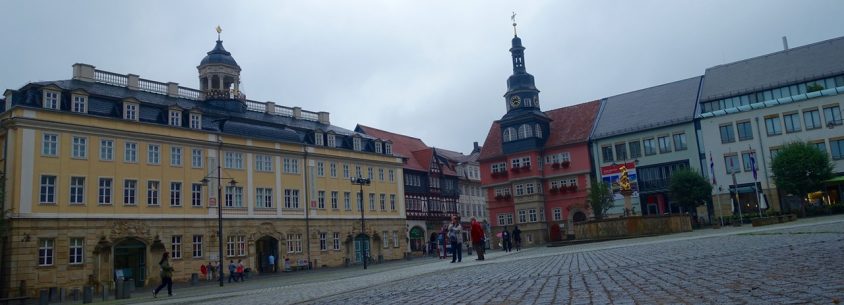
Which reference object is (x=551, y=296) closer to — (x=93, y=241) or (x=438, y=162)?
(x=93, y=241)

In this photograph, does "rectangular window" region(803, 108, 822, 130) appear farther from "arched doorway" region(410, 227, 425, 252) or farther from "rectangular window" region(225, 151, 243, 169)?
"rectangular window" region(225, 151, 243, 169)

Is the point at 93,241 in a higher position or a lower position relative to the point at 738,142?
lower

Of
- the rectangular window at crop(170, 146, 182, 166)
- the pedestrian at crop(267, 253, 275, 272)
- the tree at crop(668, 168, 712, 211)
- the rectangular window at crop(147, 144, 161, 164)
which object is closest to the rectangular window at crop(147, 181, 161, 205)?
the rectangular window at crop(147, 144, 161, 164)

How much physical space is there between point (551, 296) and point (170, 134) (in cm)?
3905

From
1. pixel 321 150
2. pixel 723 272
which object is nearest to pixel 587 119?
pixel 321 150

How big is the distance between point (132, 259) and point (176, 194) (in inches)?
197

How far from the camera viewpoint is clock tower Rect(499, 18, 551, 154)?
6700cm

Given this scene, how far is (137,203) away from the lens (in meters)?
39.8

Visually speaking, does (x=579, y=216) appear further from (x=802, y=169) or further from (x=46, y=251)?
(x=46, y=251)

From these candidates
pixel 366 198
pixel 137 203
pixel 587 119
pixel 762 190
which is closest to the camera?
pixel 137 203

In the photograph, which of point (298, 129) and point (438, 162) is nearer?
point (298, 129)

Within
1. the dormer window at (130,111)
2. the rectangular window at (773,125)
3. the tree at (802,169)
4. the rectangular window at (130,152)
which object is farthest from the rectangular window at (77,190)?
the rectangular window at (773,125)

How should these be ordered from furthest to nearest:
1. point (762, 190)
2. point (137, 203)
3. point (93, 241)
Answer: point (762, 190) → point (137, 203) → point (93, 241)

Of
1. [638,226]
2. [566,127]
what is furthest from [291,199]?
[566,127]
